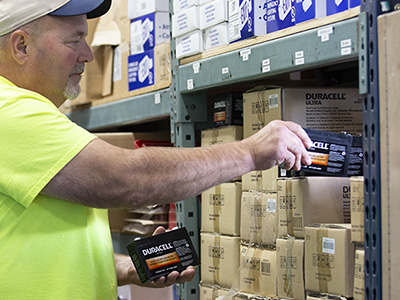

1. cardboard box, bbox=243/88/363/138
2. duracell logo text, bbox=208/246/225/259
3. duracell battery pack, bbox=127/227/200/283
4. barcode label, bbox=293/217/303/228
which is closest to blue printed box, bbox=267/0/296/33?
cardboard box, bbox=243/88/363/138

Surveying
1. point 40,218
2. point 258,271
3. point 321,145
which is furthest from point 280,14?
point 40,218

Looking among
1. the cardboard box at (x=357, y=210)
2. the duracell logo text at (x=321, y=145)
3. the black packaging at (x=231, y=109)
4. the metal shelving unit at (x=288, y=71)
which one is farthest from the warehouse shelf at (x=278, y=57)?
the cardboard box at (x=357, y=210)

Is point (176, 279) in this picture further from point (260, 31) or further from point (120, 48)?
point (120, 48)

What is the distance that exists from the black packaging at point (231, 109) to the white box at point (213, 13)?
10.1 inches

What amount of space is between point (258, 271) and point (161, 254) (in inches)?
14.7

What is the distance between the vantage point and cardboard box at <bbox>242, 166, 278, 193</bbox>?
2012 millimetres

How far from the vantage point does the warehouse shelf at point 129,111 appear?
260 cm

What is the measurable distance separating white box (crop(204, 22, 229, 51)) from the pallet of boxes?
0.20 m

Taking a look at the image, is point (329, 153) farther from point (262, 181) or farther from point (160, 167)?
point (160, 167)

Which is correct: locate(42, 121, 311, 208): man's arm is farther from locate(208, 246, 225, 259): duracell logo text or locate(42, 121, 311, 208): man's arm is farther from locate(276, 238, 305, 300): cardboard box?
locate(208, 246, 225, 259): duracell logo text

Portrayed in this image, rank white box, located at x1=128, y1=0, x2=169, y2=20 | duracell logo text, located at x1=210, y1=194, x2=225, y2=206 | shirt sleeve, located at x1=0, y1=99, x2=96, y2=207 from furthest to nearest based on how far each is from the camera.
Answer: white box, located at x1=128, y1=0, x2=169, y2=20, duracell logo text, located at x1=210, y1=194, x2=225, y2=206, shirt sleeve, located at x1=0, y1=99, x2=96, y2=207

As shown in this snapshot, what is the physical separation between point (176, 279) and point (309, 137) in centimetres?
57

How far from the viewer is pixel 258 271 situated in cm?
204

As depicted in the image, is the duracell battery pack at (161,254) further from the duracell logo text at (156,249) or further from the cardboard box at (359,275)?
the cardboard box at (359,275)
